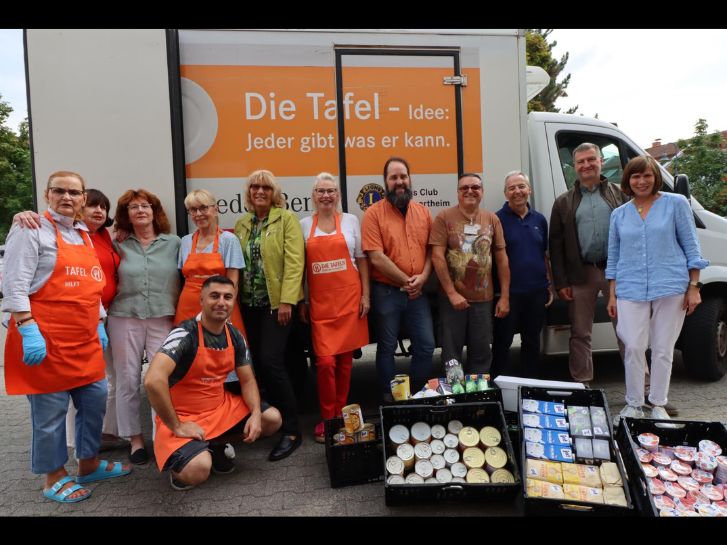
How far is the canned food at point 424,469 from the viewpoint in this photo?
8.20 ft

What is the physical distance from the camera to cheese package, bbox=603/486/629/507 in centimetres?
220

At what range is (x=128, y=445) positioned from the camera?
3.47m

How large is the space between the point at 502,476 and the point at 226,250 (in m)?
2.11

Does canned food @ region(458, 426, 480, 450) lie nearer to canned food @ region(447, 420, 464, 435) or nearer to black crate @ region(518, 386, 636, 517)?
canned food @ region(447, 420, 464, 435)

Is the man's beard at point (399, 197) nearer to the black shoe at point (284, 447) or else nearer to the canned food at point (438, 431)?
the canned food at point (438, 431)

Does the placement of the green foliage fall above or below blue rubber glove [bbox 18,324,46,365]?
above

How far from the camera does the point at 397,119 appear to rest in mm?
3438

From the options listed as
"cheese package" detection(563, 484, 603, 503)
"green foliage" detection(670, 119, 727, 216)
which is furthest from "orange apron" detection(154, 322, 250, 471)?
"green foliage" detection(670, 119, 727, 216)

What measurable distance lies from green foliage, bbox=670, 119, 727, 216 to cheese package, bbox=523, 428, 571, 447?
17924 mm

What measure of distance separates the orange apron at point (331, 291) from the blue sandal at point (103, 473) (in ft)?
4.70

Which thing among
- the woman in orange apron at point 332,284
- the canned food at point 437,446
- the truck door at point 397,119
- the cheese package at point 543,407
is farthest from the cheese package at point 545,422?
the truck door at point 397,119

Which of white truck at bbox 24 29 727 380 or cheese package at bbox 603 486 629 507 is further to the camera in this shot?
white truck at bbox 24 29 727 380

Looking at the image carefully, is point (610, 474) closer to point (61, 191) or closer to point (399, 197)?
point (399, 197)

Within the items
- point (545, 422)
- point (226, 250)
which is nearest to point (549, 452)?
point (545, 422)
